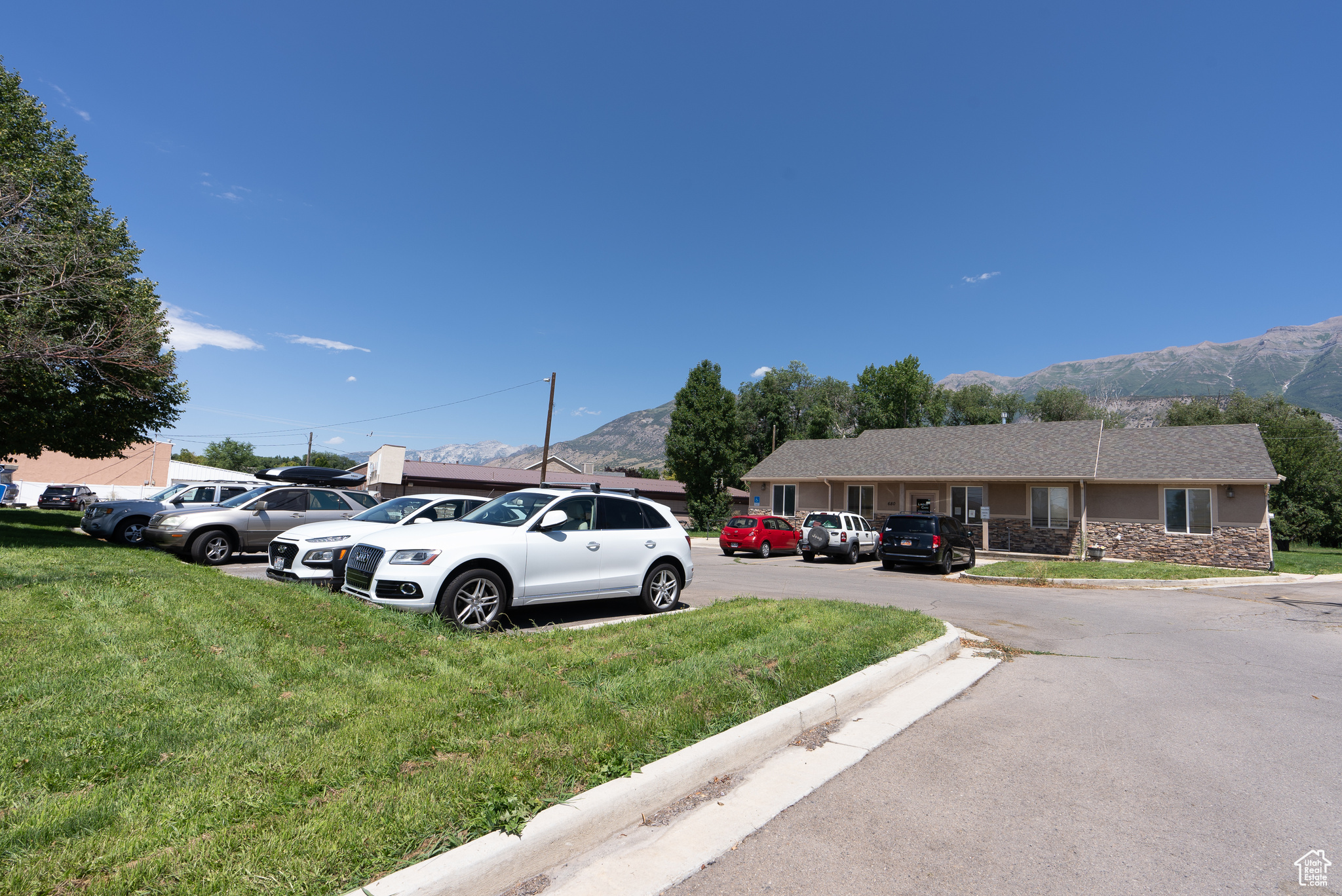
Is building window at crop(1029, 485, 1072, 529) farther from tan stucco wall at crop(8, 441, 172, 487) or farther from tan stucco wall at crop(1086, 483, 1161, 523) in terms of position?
tan stucco wall at crop(8, 441, 172, 487)

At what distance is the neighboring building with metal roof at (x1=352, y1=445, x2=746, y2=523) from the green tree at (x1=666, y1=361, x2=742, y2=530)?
2.55m

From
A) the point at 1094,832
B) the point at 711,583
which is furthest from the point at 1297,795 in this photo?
the point at 711,583

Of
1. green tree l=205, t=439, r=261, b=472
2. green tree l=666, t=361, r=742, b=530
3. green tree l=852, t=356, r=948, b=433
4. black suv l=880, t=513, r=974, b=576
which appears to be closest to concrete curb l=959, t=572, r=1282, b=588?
black suv l=880, t=513, r=974, b=576

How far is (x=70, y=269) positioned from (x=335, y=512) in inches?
241

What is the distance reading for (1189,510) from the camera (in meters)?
23.4

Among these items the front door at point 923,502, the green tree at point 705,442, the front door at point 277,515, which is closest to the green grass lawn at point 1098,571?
the front door at point 923,502

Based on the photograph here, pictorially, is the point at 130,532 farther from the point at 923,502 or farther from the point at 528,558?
the point at 923,502

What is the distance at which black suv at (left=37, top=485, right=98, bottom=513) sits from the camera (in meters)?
38.6

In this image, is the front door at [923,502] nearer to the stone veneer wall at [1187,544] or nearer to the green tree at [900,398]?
the stone veneer wall at [1187,544]

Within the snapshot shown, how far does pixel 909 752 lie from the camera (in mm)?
4508

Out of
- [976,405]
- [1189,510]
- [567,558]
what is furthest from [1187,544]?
[976,405]

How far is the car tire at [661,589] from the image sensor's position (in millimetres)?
9258

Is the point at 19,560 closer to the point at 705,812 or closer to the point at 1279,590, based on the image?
the point at 705,812

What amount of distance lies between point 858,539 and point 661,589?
48.7ft
